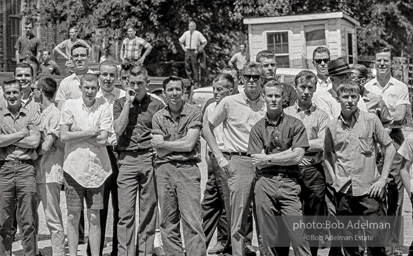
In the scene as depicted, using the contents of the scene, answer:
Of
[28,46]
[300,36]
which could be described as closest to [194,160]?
[28,46]

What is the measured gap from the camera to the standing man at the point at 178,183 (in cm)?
874

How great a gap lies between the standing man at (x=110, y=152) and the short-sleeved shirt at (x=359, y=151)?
2582 millimetres

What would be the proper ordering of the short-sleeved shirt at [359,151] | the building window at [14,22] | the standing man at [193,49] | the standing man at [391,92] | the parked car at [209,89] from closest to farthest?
1. the short-sleeved shirt at [359,151]
2. the standing man at [391,92]
3. the parked car at [209,89]
4. the standing man at [193,49]
5. the building window at [14,22]

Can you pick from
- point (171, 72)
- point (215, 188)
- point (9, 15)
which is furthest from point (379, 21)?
point (215, 188)

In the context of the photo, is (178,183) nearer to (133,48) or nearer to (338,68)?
(338,68)

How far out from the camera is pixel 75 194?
8906 mm

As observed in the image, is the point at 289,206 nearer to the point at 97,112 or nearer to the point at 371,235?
the point at 371,235

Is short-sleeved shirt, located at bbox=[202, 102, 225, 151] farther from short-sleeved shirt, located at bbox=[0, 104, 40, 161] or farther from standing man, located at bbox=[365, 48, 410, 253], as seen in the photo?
standing man, located at bbox=[365, 48, 410, 253]

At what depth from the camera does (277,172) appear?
8.22m

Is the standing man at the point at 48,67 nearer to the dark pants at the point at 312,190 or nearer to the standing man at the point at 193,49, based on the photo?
the standing man at the point at 193,49

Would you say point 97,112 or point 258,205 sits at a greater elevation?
point 97,112

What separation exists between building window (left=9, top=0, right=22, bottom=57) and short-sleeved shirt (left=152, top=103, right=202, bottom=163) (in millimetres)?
26142

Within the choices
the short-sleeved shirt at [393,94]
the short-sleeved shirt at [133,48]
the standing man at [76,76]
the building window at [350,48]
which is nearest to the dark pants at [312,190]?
the short-sleeved shirt at [393,94]

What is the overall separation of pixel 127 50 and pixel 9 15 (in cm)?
1327
